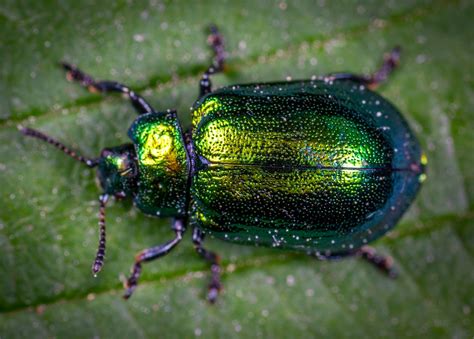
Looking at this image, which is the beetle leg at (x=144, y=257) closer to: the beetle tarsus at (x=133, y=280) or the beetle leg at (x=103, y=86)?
the beetle tarsus at (x=133, y=280)

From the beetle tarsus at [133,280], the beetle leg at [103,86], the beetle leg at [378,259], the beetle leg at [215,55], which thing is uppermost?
the beetle leg at [215,55]

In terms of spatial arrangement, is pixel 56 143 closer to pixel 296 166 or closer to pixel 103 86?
pixel 103 86

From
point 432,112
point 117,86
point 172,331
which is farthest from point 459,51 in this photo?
point 172,331

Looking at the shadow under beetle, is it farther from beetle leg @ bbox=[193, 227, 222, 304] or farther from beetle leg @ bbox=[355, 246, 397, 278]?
beetle leg @ bbox=[355, 246, 397, 278]

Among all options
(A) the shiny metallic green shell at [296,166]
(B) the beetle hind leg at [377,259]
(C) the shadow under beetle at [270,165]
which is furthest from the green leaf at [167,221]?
(A) the shiny metallic green shell at [296,166]

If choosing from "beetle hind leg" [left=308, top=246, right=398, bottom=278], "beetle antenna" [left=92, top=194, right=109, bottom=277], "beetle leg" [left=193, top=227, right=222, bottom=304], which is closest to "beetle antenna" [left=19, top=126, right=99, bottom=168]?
"beetle antenna" [left=92, top=194, right=109, bottom=277]
